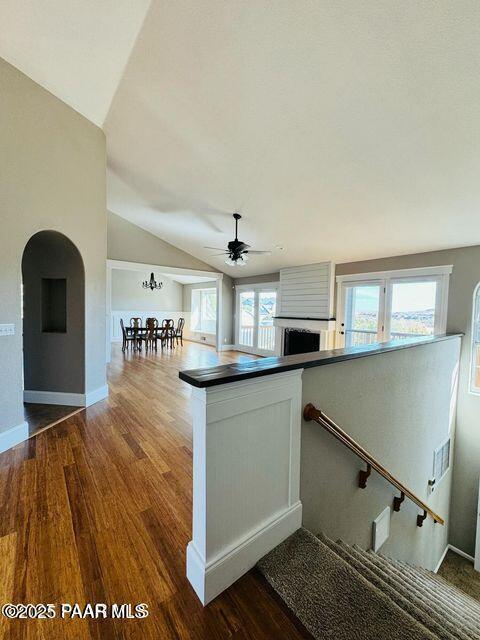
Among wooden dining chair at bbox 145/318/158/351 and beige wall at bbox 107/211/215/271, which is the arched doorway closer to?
beige wall at bbox 107/211/215/271

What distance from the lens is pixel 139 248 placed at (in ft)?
22.0

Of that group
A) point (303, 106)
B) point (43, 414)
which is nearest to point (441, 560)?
point (43, 414)

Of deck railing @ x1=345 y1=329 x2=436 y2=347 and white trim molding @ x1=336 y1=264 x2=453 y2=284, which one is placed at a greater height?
white trim molding @ x1=336 y1=264 x2=453 y2=284

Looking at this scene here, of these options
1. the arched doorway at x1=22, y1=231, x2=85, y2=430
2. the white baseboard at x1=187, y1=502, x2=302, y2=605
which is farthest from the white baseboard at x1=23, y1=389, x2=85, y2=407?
the white baseboard at x1=187, y1=502, x2=302, y2=605

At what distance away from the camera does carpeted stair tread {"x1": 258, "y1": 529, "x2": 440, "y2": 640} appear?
1065mm

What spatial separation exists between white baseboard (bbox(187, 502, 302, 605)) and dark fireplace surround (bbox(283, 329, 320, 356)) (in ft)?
17.2

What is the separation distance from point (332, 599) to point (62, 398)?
348 centimetres

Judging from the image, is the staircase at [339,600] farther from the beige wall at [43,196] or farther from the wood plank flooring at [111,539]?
the beige wall at [43,196]

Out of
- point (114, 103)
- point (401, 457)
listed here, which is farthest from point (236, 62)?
point (401, 457)

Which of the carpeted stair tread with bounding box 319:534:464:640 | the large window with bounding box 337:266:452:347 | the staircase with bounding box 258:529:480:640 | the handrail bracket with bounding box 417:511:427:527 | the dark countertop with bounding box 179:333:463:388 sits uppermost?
the large window with bounding box 337:266:452:347

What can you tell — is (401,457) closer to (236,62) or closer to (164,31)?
(236,62)

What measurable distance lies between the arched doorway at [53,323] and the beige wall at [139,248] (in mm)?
2862

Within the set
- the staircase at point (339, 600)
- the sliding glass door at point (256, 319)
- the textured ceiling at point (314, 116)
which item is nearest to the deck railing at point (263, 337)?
the sliding glass door at point (256, 319)

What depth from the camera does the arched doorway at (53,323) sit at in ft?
11.1
